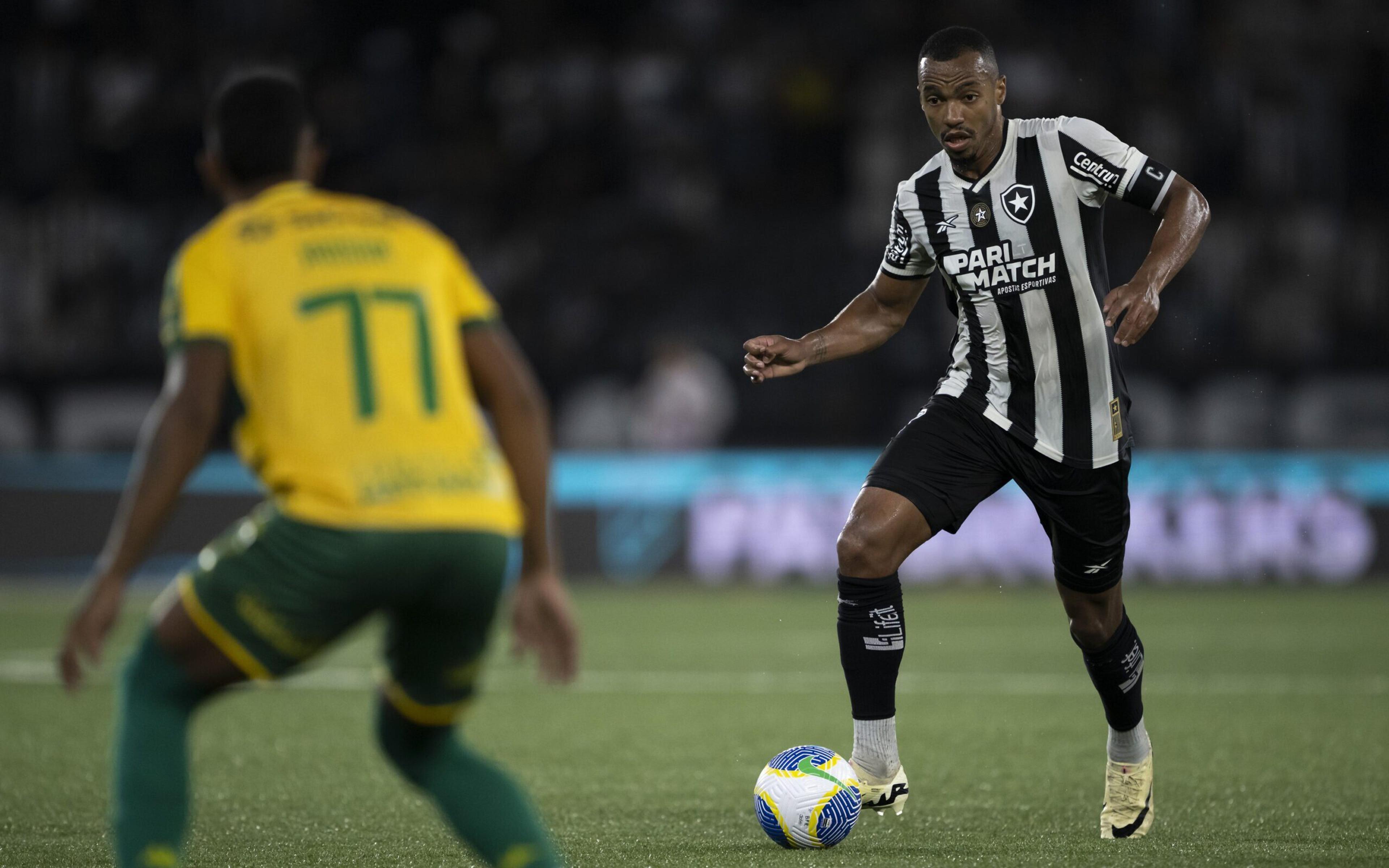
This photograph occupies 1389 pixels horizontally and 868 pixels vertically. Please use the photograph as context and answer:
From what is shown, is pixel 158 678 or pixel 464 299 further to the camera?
pixel 464 299

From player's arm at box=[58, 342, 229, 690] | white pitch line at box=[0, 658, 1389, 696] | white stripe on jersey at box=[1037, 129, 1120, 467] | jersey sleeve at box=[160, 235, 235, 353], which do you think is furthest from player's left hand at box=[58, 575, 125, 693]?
white pitch line at box=[0, 658, 1389, 696]

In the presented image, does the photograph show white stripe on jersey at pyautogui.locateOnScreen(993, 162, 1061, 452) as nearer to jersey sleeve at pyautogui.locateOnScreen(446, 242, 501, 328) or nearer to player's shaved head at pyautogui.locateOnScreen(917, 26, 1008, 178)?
player's shaved head at pyautogui.locateOnScreen(917, 26, 1008, 178)

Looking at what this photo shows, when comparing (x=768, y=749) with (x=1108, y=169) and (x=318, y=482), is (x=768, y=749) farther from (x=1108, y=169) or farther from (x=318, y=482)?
(x=318, y=482)

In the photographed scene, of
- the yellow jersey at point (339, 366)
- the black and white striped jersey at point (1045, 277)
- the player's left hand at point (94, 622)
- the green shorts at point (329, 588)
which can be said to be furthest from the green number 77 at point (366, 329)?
the black and white striped jersey at point (1045, 277)

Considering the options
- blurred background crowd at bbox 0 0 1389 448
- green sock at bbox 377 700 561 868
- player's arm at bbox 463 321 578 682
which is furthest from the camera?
blurred background crowd at bbox 0 0 1389 448

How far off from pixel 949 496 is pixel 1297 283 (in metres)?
12.3

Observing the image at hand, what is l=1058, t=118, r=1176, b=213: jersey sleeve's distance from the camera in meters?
5.01

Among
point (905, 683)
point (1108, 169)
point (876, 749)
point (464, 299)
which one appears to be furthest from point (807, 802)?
point (905, 683)

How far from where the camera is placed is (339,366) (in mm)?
3070

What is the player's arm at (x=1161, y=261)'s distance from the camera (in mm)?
4512

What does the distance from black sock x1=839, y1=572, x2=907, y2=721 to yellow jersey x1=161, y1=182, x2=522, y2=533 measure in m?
2.08

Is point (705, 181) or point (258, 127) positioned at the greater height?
point (258, 127)

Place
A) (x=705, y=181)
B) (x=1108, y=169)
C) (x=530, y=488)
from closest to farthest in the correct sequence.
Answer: (x=530, y=488) → (x=1108, y=169) → (x=705, y=181)

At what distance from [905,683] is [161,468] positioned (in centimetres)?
654
